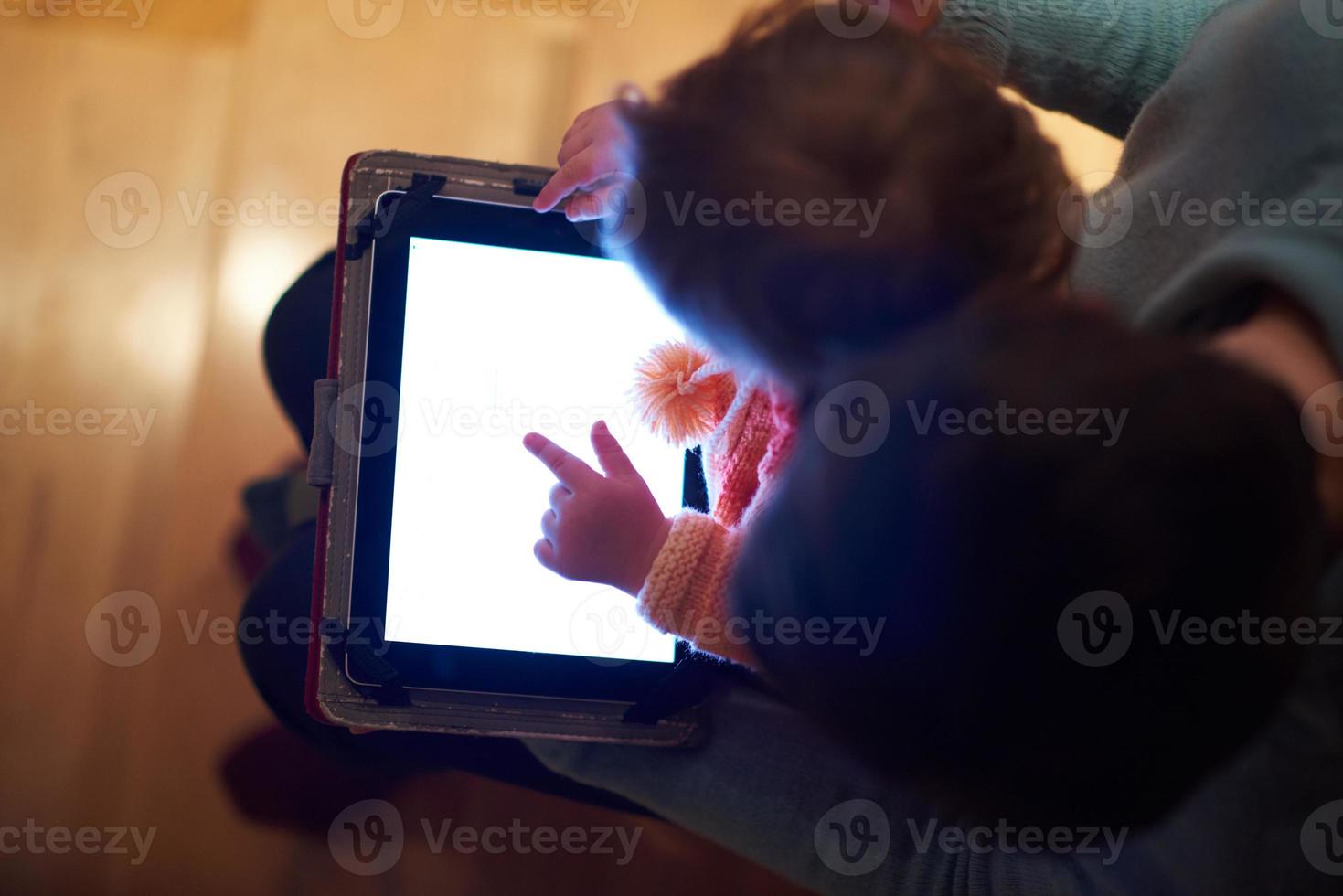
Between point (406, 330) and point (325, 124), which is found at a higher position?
point (325, 124)

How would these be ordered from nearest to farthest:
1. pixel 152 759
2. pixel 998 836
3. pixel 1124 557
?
pixel 1124 557
pixel 998 836
pixel 152 759

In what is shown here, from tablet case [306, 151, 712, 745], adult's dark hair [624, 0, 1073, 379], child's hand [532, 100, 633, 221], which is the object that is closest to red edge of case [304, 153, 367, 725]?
tablet case [306, 151, 712, 745]

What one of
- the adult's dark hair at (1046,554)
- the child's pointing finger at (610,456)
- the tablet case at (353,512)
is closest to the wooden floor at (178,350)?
the tablet case at (353,512)

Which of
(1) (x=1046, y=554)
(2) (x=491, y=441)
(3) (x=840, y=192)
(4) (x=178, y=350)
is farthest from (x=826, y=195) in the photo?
(4) (x=178, y=350)

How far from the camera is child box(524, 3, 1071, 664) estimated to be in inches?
11.6

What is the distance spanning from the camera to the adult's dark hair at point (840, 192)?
0.29 m

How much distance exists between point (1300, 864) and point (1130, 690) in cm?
15

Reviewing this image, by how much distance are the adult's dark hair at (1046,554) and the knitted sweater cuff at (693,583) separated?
0.08 m

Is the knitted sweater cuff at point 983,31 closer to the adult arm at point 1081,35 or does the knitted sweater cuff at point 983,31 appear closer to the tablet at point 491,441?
the adult arm at point 1081,35

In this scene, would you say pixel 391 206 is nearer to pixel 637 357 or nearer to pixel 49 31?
pixel 637 357

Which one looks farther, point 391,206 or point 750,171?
point 391,206

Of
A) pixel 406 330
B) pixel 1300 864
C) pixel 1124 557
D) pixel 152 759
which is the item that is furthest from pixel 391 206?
pixel 152 759

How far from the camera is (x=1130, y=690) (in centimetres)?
28

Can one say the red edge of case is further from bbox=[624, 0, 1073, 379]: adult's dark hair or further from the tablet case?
bbox=[624, 0, 1073, 379]: adult's dark hair
